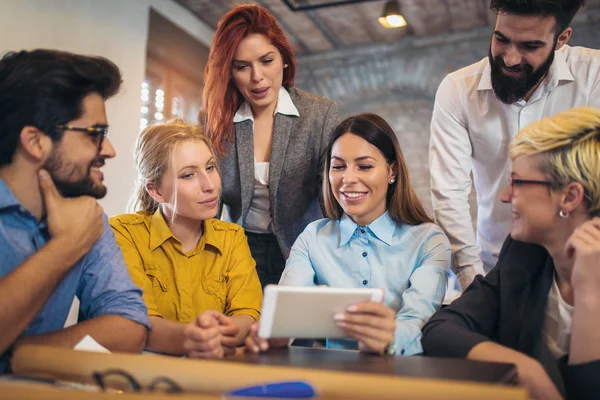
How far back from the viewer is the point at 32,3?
406cm

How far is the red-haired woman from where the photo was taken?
2.16 m

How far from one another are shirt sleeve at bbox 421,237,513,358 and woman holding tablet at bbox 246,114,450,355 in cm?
20

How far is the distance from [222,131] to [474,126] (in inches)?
34.5

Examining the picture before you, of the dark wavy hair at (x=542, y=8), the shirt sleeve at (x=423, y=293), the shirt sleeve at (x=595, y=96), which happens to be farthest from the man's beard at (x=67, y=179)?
the shirt sleeve at (x=595, y=96)

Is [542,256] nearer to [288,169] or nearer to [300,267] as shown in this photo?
[300,267]

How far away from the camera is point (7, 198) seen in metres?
1.28

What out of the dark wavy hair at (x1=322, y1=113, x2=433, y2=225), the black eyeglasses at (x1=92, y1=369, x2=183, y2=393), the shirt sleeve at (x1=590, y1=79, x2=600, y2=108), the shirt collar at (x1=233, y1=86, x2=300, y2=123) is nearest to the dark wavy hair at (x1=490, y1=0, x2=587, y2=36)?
the shirt sleeve at (x1=590, y1=79, x2=600, y2=108)

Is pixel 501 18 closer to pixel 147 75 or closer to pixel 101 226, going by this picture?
pixel 101 226

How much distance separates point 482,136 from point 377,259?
63 cm

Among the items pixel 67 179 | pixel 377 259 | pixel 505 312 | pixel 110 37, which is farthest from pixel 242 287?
pixel 110 37

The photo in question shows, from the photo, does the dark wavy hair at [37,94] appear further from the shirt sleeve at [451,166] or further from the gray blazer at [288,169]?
the shirt sleeve at [451,166]

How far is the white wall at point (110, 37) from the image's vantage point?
3998 mm

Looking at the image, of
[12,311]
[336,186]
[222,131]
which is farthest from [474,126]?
[12,311]

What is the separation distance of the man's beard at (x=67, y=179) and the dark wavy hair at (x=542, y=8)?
4.15ft
